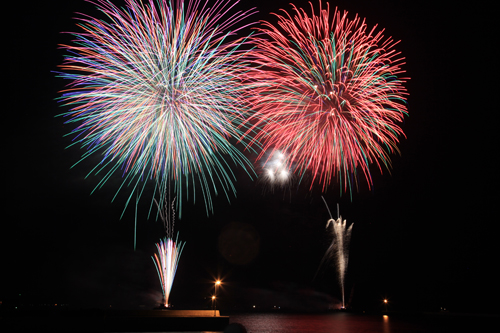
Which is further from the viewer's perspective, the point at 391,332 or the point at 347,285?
the point at 347,285

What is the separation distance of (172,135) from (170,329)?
40.0 feet

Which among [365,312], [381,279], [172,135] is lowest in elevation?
[365,312]

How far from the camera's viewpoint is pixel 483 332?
115ft

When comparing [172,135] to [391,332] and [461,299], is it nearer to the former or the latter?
[391,332]

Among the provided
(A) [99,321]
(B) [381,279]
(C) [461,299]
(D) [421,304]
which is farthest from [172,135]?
(D) [421,304]

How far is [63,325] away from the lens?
72.7 feet

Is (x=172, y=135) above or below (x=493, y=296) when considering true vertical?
above

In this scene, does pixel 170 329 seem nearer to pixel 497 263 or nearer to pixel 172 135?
pixel 172 135

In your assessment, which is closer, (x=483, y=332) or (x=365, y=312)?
(x=483, y=332)

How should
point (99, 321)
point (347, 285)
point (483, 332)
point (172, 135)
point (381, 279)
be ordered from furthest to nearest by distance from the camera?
point (347, 285), point (381, 279), point (483, 332), point (99, 321), point (172, 135)

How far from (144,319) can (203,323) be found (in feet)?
12.0

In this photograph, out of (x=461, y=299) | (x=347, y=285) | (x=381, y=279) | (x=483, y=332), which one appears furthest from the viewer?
(x=347, y=285)

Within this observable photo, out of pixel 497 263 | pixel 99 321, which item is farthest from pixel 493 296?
pixel 99 321

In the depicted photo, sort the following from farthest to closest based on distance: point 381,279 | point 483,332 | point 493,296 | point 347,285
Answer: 1. point 347,285
2. point 381,279
3. point 493,296
4. point 483,332
